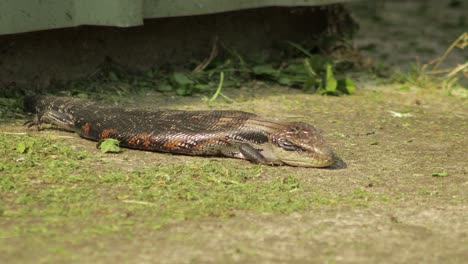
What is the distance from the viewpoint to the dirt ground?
4.09 meters

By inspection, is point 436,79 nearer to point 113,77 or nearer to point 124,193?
point 113,77

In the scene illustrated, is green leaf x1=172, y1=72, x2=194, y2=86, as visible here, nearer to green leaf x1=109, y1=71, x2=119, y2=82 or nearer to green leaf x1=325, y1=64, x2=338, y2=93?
green leaf x1=109, y1=71, x2=119, y2=82

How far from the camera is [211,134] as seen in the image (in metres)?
5.91

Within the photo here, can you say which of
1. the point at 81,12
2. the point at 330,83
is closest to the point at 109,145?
the point at 81,12

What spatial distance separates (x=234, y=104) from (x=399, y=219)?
318cm

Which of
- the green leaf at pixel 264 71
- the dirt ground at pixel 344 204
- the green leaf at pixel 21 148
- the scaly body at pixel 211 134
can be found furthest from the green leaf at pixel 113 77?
the green leaf at pixel 21 148

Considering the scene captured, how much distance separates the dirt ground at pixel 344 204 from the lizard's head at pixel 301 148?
72mm

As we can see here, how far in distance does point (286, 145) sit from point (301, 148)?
110 mm

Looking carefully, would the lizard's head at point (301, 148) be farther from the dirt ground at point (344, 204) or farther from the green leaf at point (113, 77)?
the green leaf at point (113, 77)

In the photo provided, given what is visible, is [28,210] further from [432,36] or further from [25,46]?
[432,36]

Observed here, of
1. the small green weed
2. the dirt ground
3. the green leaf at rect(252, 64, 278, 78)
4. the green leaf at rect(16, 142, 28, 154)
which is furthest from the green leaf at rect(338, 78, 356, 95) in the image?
the green leaf at rect(16, 142, 28, 154)

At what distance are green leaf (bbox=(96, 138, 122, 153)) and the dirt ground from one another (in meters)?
0.07

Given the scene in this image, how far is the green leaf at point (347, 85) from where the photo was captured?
8336 millimetres

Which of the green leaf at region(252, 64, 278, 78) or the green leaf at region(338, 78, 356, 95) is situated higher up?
the green leaf at region(252, 64, 278, 78)
